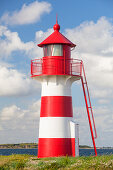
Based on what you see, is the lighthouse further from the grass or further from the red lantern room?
the grass

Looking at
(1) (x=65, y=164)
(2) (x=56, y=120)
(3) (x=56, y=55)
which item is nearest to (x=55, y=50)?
(3) (x=56, y=55)

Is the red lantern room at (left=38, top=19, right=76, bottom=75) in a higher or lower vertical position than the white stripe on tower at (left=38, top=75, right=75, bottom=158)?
higher

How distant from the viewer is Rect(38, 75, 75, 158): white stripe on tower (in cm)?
2070

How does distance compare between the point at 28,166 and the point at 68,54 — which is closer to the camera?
the point at 28,166

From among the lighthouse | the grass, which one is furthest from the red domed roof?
the grass

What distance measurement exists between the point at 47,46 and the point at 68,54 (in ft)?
4.69

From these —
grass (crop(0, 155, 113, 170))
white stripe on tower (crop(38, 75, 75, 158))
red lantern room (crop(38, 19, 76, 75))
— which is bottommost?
grass (crop(0, 155, 113, 170))

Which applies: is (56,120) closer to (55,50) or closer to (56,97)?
(56,97)

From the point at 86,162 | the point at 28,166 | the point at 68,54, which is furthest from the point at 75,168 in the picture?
the point at 68,54

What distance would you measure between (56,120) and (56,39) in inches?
199

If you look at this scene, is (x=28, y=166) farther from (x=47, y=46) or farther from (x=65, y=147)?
(x=47, y=46)

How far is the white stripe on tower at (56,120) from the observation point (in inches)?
815

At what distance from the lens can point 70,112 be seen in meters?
→ 21.4

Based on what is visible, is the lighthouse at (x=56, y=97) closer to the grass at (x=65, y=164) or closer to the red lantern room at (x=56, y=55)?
the red lantern room at (x=56, y=55)
